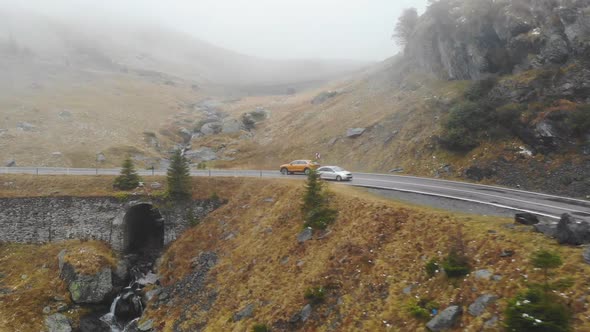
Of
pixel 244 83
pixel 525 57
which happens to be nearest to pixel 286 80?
pixel 244 83

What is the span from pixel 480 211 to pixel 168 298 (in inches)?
906

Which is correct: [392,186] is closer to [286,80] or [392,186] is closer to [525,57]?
[525,57]

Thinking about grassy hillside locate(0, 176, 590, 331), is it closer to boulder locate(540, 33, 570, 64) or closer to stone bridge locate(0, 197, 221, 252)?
stone bridge locate(0, 197, 221, 252)

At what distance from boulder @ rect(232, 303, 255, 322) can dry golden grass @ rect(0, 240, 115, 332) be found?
1520 centimetres

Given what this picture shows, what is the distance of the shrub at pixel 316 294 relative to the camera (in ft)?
66.1

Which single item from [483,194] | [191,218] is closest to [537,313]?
Result: [483,194]

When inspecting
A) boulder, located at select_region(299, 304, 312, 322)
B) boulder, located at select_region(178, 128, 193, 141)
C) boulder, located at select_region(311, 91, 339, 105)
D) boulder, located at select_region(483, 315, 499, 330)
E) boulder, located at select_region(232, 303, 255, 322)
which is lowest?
boulder, located at select_region(232, 303, 255, 322)

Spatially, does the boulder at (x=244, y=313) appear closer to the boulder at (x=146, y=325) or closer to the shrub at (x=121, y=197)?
the boulder at (x=146, y=325)

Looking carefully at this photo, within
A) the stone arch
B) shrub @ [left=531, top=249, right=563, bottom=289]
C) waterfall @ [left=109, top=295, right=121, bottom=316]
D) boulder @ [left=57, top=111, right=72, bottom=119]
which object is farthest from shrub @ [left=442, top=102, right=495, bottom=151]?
boulder @ [left=57, top=111, right=72, bottom=119]

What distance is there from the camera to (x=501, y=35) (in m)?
43.3

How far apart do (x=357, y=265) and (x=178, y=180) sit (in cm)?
2282

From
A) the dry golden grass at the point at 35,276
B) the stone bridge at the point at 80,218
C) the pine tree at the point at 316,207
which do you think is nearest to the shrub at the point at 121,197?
the stone bridge at the point at 80,218

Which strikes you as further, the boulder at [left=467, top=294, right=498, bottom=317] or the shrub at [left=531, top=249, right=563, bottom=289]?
the boulder at [left=467, top=294, right=498, bottom=317]

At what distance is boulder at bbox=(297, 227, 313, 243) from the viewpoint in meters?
25.9
